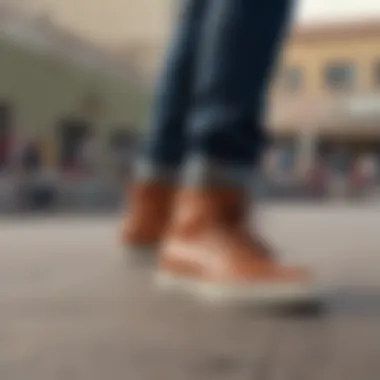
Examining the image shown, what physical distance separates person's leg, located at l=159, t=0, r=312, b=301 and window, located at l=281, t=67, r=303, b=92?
12672 millimetres

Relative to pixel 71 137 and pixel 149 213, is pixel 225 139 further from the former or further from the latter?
pixel 71 137

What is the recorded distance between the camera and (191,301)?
2.30 feet

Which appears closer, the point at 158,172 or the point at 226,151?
the point at 226,151

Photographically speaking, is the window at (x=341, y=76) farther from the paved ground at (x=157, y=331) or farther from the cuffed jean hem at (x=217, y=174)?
the cuffed jean hem at (x=217, y=174)

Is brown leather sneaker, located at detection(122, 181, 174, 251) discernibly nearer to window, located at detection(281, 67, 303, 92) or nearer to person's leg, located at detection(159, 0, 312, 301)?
person's leg, located at detection(159, 0, 312, 301)

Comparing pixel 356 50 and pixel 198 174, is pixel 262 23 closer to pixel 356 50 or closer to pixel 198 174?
pixel 198 174

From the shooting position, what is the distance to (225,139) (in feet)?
2.43

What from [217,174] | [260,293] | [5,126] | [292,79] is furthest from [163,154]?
[292,79]

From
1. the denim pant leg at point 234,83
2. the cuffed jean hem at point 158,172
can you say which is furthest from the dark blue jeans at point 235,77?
the cuffed jean hem at point 158,172

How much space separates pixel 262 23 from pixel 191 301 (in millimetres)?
236

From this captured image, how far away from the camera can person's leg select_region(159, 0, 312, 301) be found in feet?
2.37

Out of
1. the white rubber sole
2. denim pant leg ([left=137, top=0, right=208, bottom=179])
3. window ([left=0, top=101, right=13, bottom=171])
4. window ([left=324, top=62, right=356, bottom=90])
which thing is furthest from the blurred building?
the white rubber sole

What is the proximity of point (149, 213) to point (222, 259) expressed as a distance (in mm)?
300

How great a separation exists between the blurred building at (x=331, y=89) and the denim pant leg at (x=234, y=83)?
1212cm
